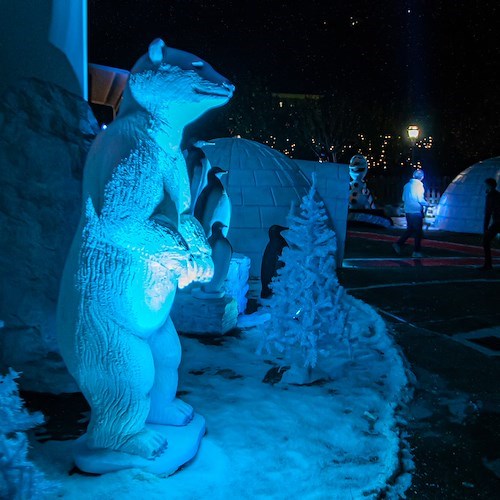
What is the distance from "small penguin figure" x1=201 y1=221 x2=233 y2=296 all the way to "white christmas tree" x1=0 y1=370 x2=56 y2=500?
11.3 ft

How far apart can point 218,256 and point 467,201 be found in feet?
50.8

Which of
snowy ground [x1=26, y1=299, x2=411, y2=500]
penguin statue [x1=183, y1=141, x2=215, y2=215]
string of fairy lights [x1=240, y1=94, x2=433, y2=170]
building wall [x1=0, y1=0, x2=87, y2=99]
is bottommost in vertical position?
snowy ground [x1=26, y1=299, x2=411, y2=500]

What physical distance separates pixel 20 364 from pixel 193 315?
2.01 metres

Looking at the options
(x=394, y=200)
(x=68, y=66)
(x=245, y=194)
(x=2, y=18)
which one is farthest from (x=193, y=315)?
(x=394, y=200)

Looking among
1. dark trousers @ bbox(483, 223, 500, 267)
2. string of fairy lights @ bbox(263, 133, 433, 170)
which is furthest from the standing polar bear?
string of fairy lights @ bbox(263, 133, 433, 170)

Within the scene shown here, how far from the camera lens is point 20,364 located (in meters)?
3.97

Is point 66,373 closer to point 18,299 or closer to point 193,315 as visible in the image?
point 18,299

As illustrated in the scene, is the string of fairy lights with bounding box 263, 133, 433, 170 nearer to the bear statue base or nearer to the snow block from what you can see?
the snow block

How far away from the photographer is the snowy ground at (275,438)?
2795 mm

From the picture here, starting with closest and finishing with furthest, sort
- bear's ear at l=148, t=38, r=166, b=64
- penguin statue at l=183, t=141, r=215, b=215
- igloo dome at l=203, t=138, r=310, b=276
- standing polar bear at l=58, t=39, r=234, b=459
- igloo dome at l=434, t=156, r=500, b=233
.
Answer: standing polar bear at l=58, t=39, r=234, b=459, bear's ear at l=148, t=38, r=166, b=64, penguin statue at l=183, t=141, r=215, b=215, igloo dome at l=203, t=138, r=310, b=276, igloo dome at l=434, t=156, r=500, b=233

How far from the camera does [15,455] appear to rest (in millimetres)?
2064

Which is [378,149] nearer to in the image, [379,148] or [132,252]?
[379,148]

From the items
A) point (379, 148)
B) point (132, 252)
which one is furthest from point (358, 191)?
point (132, 252)

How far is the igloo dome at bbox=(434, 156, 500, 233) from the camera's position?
60.6 ft
